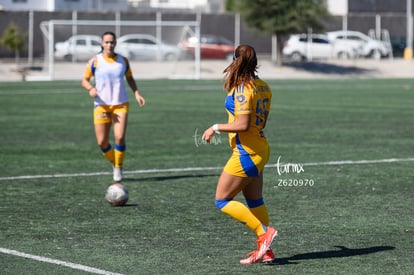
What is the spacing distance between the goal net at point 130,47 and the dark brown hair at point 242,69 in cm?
4001

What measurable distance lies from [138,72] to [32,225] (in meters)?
40.5

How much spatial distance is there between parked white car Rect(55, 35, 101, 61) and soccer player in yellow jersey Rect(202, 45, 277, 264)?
39832 mm

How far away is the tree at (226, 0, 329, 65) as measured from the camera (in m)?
55.9

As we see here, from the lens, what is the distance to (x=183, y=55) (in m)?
50.6

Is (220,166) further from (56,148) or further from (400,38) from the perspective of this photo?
(400,38)

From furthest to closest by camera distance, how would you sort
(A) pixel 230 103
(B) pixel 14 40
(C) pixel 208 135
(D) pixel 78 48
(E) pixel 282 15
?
(E) pixel 282 15, (B) pixel 14 40, (D) pixel 78 48, (A) pixel 230 103, (C) pixel 208 135

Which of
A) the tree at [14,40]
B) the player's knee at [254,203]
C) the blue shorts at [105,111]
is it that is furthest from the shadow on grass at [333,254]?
the tree at [14,40]

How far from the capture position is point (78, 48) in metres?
48.2

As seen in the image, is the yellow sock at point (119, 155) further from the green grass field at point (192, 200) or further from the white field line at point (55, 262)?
the white field line at point (55, 262)

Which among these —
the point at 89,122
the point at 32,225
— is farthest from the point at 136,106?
the point at 32,225

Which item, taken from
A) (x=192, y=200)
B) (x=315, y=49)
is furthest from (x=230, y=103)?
(x=315, y=49)

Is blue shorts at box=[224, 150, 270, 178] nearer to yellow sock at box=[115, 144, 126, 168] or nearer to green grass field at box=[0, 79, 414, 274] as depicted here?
green grass field at box=[0, 79, 414, 274]

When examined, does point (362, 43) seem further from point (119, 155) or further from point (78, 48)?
point (119, 155)

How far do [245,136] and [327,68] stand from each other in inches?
2035
